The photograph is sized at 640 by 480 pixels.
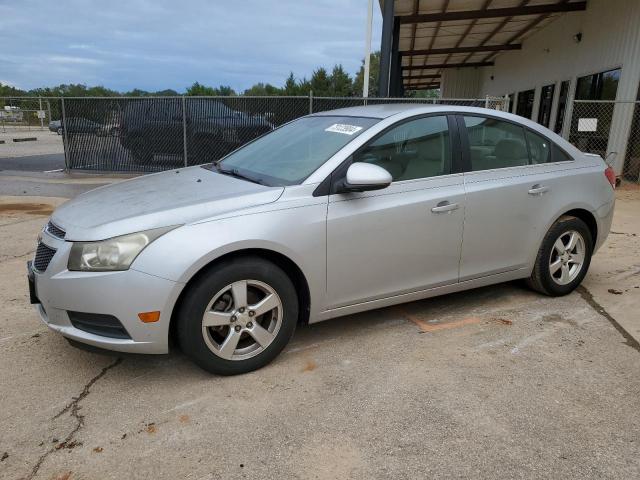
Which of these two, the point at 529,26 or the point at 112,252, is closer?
the point at 112,252

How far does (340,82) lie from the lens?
7562cm

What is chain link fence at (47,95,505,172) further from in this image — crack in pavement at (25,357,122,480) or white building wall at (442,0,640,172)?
crack in pavement at (25,357,122,480)

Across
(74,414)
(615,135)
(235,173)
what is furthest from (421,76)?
(74,414)

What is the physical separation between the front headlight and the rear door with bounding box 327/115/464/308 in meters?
1.10

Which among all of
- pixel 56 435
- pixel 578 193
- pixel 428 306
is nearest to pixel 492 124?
pixel 578 193

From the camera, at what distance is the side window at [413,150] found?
11.6 ft

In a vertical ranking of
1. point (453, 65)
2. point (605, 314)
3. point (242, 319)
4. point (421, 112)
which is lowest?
point (605, 314)

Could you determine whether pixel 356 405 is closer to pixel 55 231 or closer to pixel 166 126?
pixel 55 231

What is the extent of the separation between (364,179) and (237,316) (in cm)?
112

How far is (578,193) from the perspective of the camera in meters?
4.32

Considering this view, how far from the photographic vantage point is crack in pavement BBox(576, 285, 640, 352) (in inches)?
143

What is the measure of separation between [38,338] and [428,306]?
2968mm

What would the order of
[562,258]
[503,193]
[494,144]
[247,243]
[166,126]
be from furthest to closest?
[166,126], [562,258], [494,144], [503,193], [247,243]

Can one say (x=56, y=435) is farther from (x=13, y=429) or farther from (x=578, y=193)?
(x=578, y=193)
